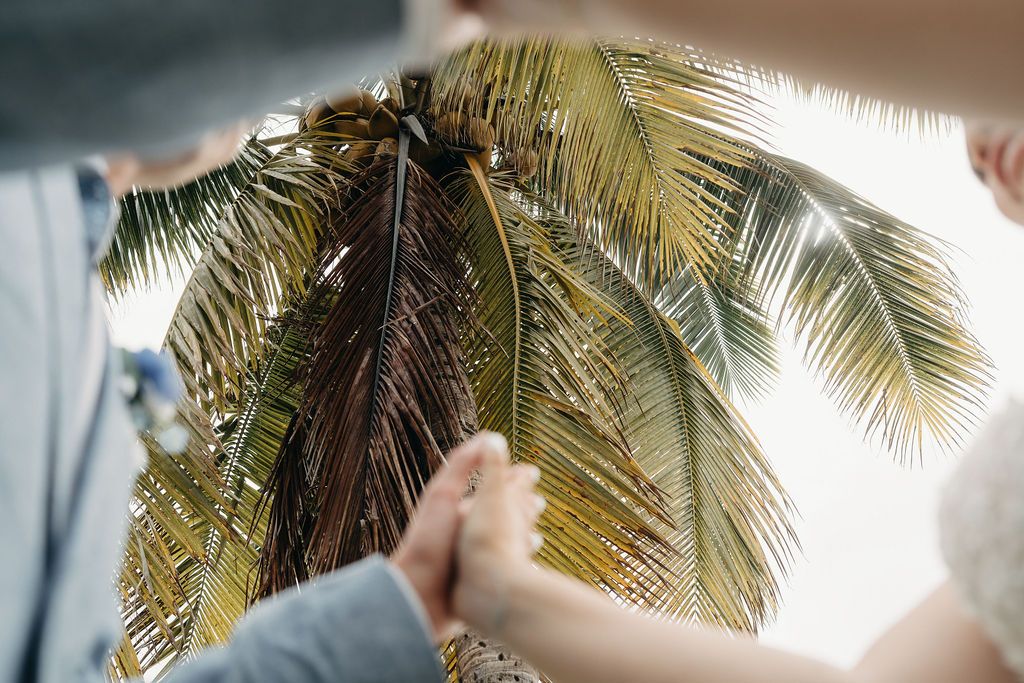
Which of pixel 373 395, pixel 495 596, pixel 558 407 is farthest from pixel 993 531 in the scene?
pixel 558 407

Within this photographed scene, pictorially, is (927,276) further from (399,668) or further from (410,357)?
(399,668)

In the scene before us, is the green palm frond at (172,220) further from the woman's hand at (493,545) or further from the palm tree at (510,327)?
the woman's hand at (493,545)

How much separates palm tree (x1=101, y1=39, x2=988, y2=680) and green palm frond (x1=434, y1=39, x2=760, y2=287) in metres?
0.01

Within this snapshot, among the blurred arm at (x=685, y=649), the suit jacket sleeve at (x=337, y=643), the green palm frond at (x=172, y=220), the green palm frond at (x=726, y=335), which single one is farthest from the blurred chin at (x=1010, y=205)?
the green palm frond at (x=726, y=335)

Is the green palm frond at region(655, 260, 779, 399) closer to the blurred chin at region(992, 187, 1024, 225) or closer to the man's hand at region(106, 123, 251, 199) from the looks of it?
the blurred chin at region(992, 187, 1024, 225)

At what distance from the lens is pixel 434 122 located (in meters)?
2.92

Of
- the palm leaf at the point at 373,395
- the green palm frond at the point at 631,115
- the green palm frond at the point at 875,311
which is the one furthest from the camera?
the green palm frond at the point at 875,311

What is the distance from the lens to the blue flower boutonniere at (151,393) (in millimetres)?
505

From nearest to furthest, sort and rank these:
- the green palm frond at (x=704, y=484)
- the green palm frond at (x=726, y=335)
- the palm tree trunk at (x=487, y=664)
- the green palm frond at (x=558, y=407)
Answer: the palm tree trunk at (x=487, y=664), the green palm frond at (x=558, y=407), the green palm frond at (x=704, y=484), the green palm frond at (x=726, y=335)

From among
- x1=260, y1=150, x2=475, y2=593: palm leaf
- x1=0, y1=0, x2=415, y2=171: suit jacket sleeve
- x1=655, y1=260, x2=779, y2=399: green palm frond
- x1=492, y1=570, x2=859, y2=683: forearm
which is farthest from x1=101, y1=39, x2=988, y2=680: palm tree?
x1=0, y1=0, x2=415, y2=171: suit jacket sleeve

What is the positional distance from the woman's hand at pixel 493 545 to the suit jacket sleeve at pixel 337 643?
0.21ft

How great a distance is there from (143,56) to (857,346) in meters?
3.52

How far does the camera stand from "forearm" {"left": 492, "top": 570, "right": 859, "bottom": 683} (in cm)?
52

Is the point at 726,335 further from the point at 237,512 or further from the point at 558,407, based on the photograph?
the point at 237,512
